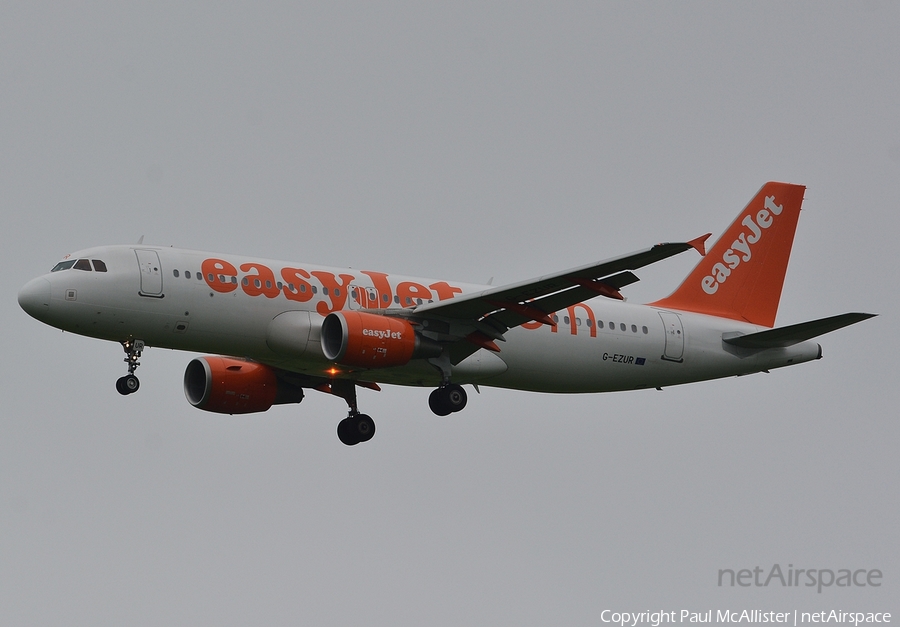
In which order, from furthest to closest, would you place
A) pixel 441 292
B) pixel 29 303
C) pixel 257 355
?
pixel 441 292 < pixel 257 355 < pixel 29 303

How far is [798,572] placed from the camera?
128ft

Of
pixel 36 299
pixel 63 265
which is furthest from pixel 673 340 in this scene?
pixel 36 299

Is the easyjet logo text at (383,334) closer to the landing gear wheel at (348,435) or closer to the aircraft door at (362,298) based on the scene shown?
the aircraft door at (362,298)

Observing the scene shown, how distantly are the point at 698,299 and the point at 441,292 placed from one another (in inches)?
397

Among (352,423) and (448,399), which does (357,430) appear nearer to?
(352,423)

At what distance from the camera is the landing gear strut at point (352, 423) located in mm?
42938

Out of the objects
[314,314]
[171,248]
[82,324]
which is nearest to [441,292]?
[314,314]

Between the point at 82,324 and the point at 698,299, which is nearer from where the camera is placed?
the point at 82,324

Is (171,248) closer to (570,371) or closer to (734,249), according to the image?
(570,371)

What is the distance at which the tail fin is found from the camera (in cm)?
4619

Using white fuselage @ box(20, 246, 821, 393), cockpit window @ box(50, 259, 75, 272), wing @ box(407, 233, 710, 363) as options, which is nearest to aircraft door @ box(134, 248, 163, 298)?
white fuselage @ box(20, 246, 821, 393)

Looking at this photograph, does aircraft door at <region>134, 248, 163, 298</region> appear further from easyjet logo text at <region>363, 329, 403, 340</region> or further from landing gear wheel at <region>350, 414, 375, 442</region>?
landing gear wheel at <region>350, 414, 375, 442</region>

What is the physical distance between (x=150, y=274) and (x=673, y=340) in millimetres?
16854

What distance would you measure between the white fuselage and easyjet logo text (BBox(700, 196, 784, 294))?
169 centimetres
